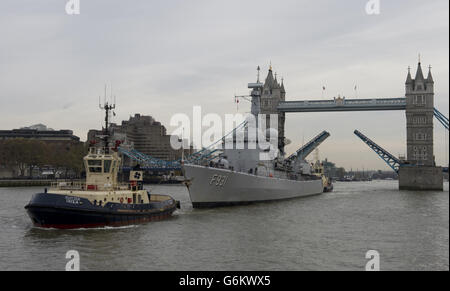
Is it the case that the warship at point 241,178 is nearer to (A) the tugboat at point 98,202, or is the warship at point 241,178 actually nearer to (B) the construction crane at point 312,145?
(A) the tugboat at point 98,202

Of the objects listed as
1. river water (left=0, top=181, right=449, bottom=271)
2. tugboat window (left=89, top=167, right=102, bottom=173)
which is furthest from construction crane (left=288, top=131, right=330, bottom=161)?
tugboat window (left=89, top=167, right=102, bottom=173)

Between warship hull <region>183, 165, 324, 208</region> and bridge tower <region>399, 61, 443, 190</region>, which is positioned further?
bridge tower <region>399, 61, 443, 190</region>

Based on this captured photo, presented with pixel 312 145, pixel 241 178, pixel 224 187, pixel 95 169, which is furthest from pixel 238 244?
pixel 312 145

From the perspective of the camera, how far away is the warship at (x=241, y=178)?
38781mm

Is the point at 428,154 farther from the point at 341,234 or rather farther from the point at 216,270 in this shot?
the point at 216,270

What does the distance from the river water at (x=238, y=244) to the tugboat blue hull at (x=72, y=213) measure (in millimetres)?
618

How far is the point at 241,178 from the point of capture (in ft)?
137

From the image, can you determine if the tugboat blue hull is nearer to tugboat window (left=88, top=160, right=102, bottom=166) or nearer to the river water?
the river water

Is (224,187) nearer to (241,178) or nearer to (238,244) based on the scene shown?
(241,178)

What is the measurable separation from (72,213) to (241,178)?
19633 mm

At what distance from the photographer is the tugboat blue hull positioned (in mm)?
25000
